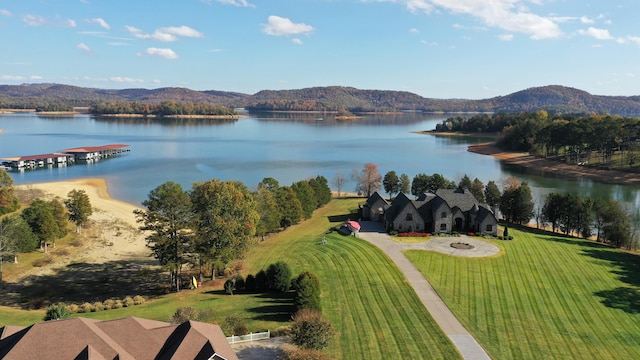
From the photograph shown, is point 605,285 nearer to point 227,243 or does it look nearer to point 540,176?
point 227,243

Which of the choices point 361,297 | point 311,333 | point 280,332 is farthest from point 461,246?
point 311,333

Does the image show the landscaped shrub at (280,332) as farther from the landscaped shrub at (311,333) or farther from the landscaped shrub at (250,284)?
the landscaped shrub at (250,284)

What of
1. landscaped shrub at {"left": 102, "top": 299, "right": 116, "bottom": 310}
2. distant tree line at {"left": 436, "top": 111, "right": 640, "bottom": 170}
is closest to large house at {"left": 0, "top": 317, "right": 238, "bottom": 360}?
landscaped shrub at {"left": 102, "top": 299, "right": 116, "bottom": 310}

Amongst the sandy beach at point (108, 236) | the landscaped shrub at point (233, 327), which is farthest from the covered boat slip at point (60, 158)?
the landscaped shrub at point (233, 327)

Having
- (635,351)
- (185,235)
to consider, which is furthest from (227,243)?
(635,351)

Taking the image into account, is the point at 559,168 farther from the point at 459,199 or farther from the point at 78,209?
the point at 78,209
